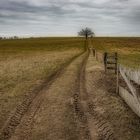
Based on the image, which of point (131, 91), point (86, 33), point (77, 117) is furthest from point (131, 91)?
point (86, 33)

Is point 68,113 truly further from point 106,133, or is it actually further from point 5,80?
point 5,80

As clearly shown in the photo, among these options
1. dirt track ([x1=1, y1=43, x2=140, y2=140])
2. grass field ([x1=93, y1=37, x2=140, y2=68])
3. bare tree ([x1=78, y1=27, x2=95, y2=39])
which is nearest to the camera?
dirt track ([x1=1, y1=43, x2=140, y2=140])

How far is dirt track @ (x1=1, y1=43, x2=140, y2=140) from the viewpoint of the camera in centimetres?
1038

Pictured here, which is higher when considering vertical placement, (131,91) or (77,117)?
(131,91)

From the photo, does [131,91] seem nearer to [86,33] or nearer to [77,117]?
[77,117]

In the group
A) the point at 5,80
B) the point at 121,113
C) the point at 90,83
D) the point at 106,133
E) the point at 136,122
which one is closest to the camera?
the point at 106,133

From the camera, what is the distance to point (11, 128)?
1106cm

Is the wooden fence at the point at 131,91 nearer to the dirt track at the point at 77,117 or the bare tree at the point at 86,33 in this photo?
the dirt track at the point at 77,117

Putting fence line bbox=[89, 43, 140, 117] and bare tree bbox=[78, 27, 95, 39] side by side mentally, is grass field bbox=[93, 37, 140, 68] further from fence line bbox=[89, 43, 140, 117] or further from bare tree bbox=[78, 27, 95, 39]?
bare tree bbox=[78, 27, 95, 39]

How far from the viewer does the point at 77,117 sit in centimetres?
1221

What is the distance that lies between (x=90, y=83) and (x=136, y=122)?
844 centimetres

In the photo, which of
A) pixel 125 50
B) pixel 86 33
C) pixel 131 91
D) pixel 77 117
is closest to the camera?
pixel 131 91

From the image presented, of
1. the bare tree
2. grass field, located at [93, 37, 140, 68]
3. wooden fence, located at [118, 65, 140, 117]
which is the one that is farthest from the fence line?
the bare tree

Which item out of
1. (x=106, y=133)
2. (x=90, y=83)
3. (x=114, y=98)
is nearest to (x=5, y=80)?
(x=90, y=83)
